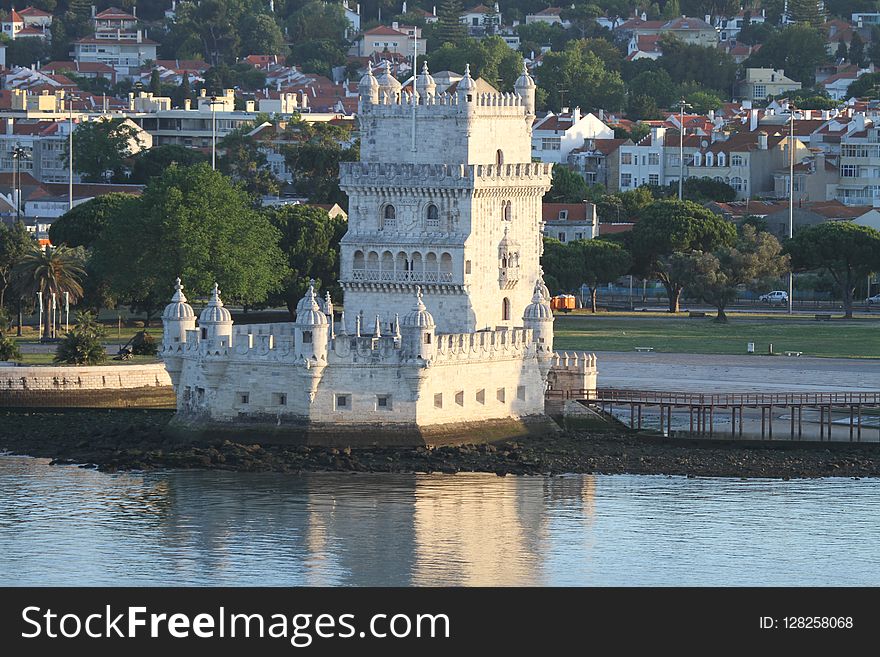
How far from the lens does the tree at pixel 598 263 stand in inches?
6831

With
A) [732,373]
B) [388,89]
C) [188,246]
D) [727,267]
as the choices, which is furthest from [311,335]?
[727,267]

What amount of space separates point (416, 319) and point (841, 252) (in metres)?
62.1

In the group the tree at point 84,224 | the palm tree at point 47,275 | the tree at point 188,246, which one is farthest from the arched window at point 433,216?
the tree at point 84,224

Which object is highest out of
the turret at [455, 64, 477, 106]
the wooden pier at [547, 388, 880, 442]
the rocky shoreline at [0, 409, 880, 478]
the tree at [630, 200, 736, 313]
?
the turret at [455, 64, 477, 106]

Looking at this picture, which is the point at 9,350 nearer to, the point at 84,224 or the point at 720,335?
the point at 84,224

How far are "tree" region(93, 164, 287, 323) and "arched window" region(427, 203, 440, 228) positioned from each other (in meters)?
24.2

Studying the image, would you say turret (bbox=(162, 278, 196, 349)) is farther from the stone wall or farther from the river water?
the stone wall

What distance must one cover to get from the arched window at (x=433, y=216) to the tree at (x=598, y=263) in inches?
1930

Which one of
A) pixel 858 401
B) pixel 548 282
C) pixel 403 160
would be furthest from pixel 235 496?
pixel 548 282

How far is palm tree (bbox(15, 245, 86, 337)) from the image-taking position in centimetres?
14600

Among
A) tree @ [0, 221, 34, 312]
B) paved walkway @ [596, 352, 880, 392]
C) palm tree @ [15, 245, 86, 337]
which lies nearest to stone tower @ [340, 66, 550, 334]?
paved walkway @ [596, 352, 880, 392]
